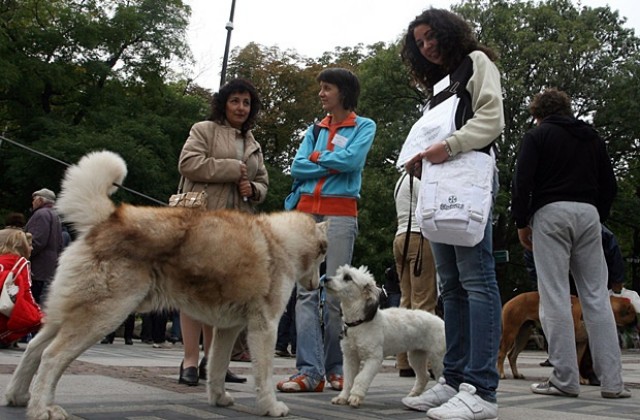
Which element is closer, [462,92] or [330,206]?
[462,92]

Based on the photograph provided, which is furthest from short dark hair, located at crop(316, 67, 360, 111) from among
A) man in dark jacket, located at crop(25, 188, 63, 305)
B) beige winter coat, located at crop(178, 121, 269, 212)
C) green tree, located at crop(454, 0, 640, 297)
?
green tree, located at crop(454, 0, 640, 297)

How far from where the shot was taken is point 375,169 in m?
27.8

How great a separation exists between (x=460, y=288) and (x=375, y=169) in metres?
23.4

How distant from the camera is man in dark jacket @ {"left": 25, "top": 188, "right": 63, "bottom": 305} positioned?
34.0 ft

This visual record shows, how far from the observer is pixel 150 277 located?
151 inches

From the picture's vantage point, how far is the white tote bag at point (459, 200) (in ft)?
13.1

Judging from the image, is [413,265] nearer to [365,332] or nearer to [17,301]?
[365,332]

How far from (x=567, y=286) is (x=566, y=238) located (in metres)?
0.46

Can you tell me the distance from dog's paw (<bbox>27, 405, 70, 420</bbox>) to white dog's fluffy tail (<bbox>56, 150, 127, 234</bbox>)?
0.96 meters

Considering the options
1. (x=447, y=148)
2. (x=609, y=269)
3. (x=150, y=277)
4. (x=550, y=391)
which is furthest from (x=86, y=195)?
(x=609, y=269)

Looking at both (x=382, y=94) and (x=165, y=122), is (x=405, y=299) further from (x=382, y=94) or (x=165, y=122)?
(x=382, y=94)

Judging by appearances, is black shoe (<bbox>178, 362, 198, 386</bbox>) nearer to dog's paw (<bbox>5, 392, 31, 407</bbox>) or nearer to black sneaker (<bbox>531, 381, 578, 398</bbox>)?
dog's paw (<bbox>5, 392, 31, 407</bbox>)

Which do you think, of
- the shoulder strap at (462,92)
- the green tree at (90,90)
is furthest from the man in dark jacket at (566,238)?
the green tree at (90,90)

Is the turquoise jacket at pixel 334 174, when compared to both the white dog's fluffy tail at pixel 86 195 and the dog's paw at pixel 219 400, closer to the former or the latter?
the dog's paw at pixel 219 400
